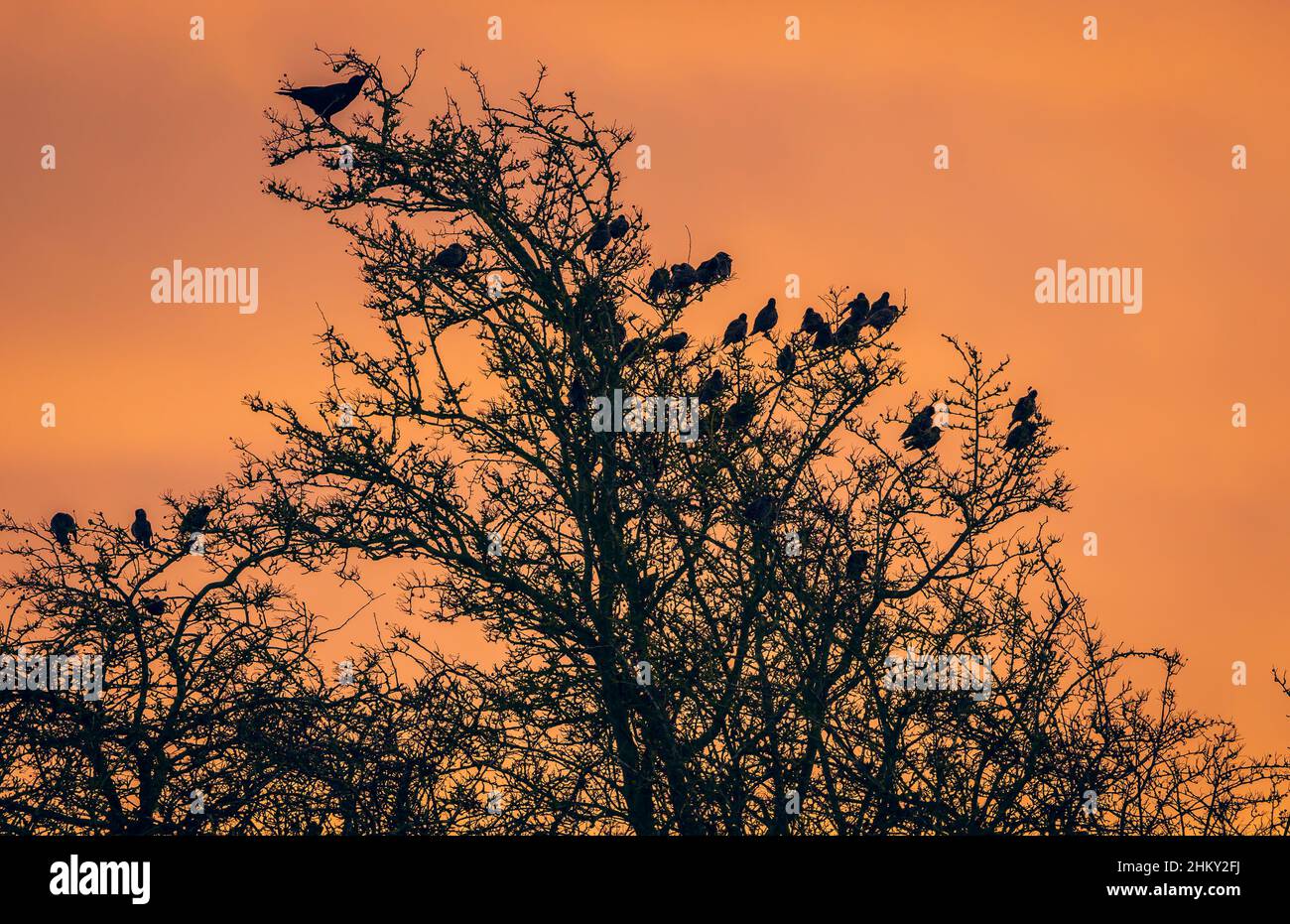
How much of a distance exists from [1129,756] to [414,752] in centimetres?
563

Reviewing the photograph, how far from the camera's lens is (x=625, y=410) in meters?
12.4

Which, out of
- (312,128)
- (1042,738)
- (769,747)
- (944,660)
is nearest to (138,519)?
(312,128)

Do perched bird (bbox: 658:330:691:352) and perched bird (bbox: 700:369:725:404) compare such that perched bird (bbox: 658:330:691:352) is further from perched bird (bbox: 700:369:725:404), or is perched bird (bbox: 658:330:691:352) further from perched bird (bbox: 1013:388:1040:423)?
perched bird (bbox: 1013:388:1040:423)

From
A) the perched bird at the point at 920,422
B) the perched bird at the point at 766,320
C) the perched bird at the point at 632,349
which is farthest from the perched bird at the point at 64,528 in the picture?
the perched bird at the point at 920,422

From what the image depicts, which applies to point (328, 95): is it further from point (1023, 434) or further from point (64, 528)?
point (1023, 434)

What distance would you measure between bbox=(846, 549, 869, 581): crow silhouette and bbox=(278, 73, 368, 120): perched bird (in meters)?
5.82

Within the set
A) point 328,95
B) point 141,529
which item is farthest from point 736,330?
point 141,529

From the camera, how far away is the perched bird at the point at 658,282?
13.0 meters

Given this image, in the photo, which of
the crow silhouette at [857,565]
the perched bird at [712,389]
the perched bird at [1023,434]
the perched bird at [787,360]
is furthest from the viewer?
the perched bird at [787,360]

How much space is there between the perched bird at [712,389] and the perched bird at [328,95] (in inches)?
156

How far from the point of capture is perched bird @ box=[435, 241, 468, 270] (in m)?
12.9

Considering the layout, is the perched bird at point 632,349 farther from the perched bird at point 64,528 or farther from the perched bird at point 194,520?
the perched bird at point 64,528

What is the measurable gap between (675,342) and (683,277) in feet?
1.89
